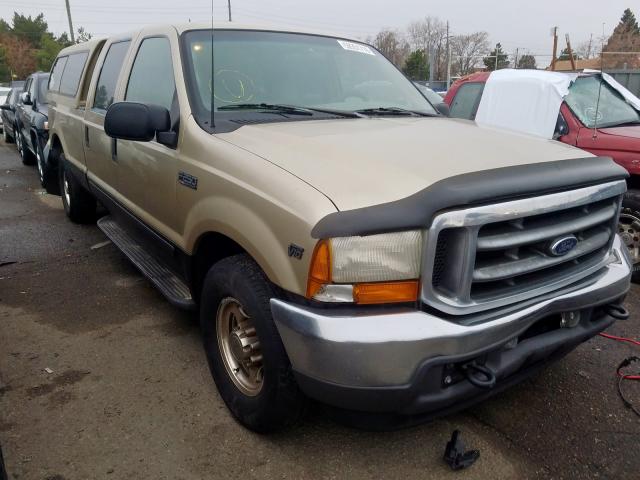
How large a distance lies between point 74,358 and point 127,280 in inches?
53.9

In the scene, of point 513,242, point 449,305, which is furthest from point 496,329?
point 513,242

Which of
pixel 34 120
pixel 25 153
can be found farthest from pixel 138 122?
pixel 25 153

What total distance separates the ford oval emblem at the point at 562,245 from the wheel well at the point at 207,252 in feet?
4.55

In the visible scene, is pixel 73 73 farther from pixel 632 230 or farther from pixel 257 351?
pixel 632 230

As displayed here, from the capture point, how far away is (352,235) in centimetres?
189

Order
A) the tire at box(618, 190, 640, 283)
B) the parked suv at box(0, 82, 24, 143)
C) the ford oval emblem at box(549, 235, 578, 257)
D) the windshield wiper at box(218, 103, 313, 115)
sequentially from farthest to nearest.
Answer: the parked suv at box(0, 82, 24, 143)
the tire at box(618, 190, 640, 283)
the windshield wiper at box(218, 103, 313, 115)
the ford oval emblem at box(549, 235, 578, 257)

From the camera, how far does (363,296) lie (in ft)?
6.39

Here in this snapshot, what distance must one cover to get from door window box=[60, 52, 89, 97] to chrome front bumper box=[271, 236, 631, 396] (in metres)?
4.49

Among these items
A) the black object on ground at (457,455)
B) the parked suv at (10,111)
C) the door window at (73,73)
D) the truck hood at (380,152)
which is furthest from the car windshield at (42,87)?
the black object on ground at (457,455)

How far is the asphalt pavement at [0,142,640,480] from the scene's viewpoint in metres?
2.39

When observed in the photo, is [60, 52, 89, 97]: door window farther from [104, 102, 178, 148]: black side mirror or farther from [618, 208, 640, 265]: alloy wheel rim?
[618, 208, 640, 265]: alloy wheel rim

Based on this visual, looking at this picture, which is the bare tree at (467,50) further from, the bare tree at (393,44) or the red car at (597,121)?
the red car at (597,121)

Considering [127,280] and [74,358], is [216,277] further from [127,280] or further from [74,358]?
[127,280]

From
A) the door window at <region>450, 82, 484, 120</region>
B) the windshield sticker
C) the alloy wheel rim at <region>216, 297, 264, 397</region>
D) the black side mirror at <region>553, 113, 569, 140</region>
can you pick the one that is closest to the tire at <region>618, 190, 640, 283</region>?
the black side mirror at <region>553, 113, 569, 140</region>
